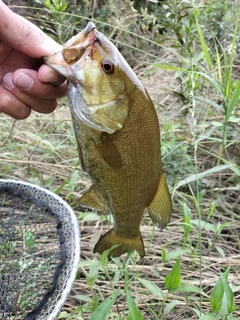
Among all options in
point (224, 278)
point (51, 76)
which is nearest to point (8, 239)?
point (51, 76)

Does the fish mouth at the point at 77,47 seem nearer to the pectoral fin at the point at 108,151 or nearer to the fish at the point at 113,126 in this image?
the fish at the point at 113,126

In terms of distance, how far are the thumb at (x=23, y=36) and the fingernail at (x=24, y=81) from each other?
8cm

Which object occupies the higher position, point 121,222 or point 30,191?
point 121,222

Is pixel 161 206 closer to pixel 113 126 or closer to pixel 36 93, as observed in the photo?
pixel 113 126

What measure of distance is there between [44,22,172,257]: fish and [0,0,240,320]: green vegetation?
0.76 feet

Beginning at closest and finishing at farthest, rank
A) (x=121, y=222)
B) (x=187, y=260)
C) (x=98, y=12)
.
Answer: (x=121, y=222) → (x=187, y=260) → (x=98, y=12)

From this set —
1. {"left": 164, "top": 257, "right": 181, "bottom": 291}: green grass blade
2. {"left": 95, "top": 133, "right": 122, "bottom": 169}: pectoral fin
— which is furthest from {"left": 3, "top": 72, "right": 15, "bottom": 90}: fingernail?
{"left": 164, "top": 257, "right": 181, "bottom": 291}: green grass blade

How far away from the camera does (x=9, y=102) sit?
1667 millimetres

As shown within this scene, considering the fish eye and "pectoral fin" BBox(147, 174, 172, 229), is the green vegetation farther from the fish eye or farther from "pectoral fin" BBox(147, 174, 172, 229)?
the fish eye

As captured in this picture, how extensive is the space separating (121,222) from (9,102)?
66 centimetres

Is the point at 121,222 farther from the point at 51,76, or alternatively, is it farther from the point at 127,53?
the point at 127,53

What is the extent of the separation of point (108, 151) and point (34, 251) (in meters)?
1.06

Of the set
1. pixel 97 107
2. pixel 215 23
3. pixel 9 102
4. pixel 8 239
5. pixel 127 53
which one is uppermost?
pixel 97 107

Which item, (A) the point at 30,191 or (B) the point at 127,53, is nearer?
(A) the point at 30,191
